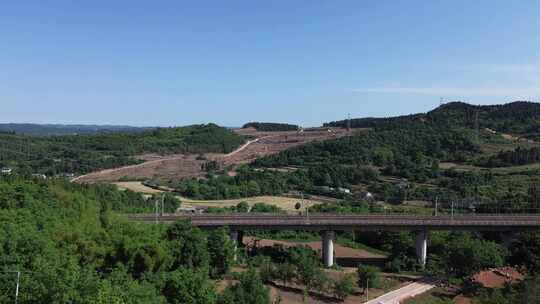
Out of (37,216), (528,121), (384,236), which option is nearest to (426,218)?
(384,236)

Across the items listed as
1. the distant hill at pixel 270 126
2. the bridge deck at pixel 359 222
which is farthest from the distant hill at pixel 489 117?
the bridge deck at pixel 359 222

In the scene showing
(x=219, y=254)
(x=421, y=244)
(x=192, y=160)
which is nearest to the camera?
(x=219, y=254)

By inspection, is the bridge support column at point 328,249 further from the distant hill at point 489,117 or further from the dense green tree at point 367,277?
the distant hill at point 489,117

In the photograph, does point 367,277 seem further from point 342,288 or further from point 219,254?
point 219,254

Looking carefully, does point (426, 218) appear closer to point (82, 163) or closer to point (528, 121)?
point (82, 163)

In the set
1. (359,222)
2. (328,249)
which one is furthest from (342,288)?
(359,222)

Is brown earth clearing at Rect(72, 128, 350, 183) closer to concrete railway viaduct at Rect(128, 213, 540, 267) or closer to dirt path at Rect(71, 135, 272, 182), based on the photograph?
dirt path at Rect(71, 135, 272, 182)

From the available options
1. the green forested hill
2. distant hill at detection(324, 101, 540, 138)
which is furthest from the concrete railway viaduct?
distant hill at detection(324, 101, 540, 138)
